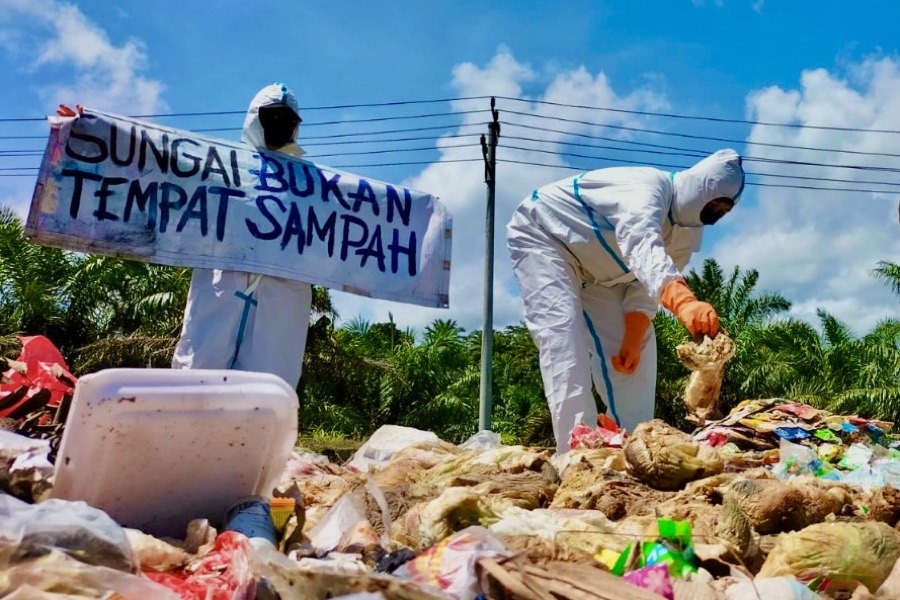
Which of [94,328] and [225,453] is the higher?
[94,328]

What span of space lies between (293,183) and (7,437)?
7.83 feet

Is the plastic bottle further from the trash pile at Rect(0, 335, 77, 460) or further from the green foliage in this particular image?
the green foliage

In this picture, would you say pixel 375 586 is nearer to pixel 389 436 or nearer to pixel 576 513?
pixel 576 513

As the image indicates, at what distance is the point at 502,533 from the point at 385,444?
7.92ft

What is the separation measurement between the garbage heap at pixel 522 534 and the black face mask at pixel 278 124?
1700 mm

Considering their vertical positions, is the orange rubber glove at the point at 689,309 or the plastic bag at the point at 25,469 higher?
the orange rubber glove at the point at 689,309

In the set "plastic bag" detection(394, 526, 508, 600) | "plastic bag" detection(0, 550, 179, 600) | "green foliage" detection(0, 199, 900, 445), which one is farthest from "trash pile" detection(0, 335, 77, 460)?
"green foliage" detection(0, 199, 900, 445)

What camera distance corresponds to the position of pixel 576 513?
2791 millimetres

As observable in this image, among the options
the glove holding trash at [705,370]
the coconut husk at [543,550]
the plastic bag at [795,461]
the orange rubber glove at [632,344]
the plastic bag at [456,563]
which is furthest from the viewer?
the orange rubber glove at [632,344]

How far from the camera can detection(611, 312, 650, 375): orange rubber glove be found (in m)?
5.14

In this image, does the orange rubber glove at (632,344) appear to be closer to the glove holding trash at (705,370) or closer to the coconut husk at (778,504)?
the glove holding trash at (705,370)

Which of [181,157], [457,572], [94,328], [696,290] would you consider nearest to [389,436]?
[181,157]

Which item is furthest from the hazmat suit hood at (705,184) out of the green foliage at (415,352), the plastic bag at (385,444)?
the green foliage at (415,352)

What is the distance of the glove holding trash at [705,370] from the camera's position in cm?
429
